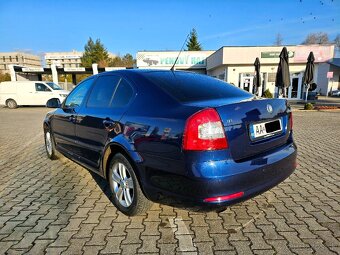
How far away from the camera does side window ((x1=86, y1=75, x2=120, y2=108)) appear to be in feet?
9.90

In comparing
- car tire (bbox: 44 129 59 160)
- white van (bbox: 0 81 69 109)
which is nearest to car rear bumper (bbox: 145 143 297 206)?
car tire (bbox: 44 129 59 160)

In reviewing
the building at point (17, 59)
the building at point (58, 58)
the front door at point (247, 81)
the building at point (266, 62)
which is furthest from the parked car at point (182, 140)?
the building at point (17, 59)

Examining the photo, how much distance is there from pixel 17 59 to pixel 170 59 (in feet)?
215

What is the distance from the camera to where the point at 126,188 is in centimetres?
275

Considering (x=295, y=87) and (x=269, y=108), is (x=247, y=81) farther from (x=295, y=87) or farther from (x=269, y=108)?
(x=269, y=108)

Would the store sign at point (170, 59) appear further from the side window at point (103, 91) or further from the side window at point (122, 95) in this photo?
the side window at point (122, 95)

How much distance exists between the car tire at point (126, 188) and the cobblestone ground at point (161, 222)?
0.41ft

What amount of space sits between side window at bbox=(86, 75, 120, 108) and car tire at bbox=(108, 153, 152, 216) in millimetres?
758

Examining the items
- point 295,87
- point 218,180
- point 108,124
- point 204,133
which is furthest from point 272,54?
point 218,180

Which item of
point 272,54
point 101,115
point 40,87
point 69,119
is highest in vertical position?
point 272,54

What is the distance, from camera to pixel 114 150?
276 cm

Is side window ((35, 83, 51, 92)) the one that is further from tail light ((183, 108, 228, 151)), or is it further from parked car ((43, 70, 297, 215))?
tail light ((183, 108, 228, 151))

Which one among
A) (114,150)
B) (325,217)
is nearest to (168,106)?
(114,150)

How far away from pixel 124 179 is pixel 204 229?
1.01m
